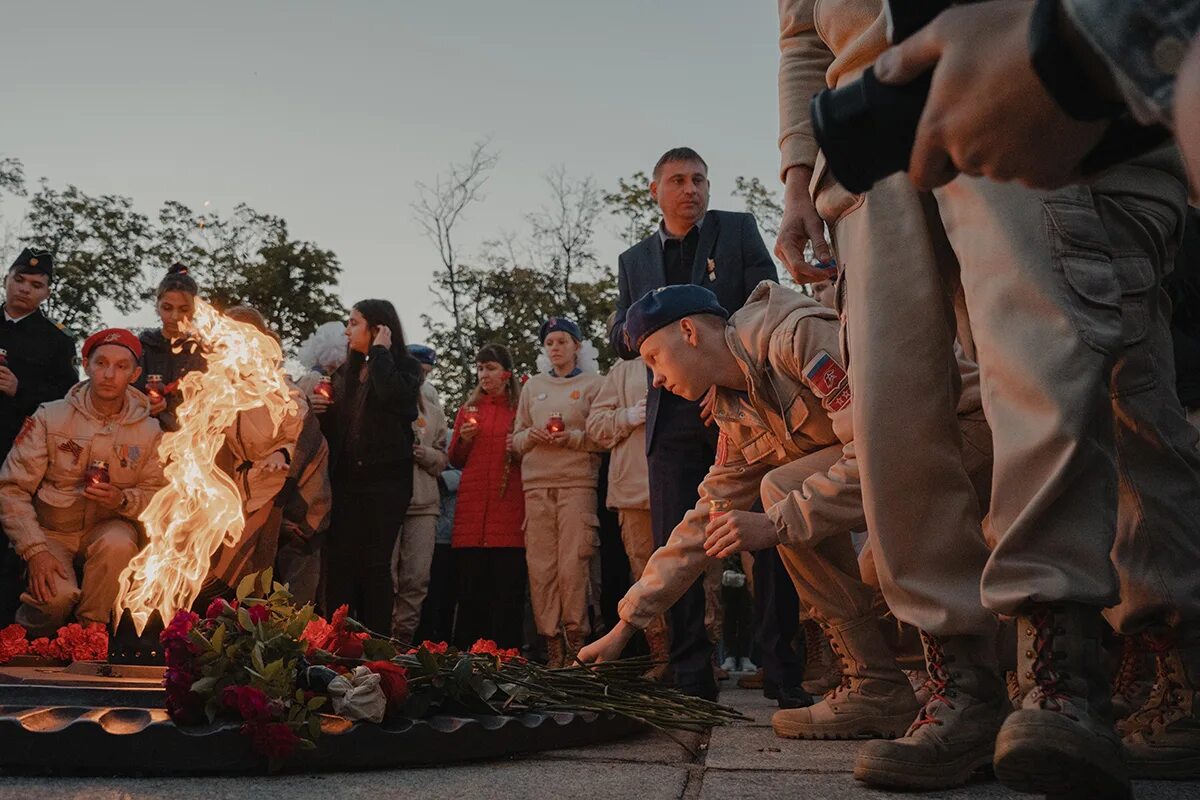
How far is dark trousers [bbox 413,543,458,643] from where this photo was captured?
8.81m

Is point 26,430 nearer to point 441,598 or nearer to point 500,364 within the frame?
point 500,364

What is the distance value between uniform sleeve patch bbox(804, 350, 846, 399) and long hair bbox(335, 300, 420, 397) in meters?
4.17

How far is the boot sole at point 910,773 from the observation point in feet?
7.65

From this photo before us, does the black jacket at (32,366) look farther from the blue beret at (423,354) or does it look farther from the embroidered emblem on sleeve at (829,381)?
the embroidered emblem on sleeve at (829,381)

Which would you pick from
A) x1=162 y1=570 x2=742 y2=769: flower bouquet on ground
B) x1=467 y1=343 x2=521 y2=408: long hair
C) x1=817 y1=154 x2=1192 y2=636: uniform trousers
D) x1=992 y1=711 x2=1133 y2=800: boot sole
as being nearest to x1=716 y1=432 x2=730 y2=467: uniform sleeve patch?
x1=162 y1=570 x2=742 y2=769: flower bouquet on ground

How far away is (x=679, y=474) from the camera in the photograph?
204 inches

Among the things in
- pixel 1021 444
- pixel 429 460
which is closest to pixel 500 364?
pixel 429 460

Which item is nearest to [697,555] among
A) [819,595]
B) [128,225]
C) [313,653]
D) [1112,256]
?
[819,595]

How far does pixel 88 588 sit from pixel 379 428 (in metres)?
1.95

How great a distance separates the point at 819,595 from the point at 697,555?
47 cm

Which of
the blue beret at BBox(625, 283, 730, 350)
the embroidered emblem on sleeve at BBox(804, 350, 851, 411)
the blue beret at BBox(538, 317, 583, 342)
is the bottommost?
the embroidered emblem on sleeve at BBox(804, 350, 851, 411)

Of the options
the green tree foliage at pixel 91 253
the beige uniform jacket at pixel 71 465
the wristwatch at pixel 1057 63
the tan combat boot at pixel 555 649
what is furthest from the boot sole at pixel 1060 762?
the green tree foliage at pixel 91 253

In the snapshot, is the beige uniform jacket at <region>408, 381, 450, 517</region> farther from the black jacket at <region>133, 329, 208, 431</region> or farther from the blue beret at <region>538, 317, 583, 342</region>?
the black jacket at <region>133, 329, 208, 431</region>

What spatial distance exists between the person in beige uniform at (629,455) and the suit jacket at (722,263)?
1094 mm
